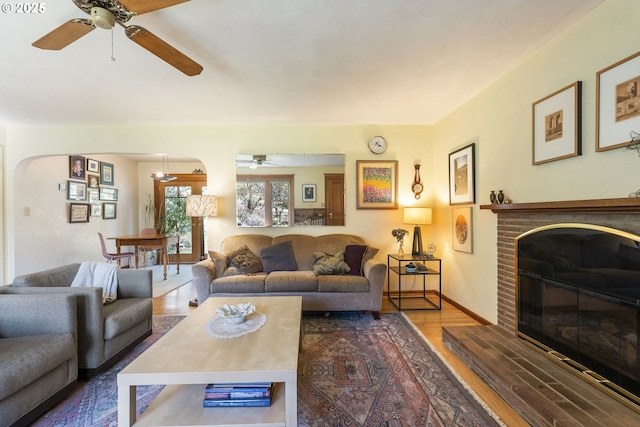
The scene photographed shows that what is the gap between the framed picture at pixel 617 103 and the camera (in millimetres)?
1547

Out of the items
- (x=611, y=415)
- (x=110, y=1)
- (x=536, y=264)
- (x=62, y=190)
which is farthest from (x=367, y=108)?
(x=62, y=190)

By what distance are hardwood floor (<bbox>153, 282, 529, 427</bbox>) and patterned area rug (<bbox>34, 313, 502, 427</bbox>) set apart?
3.7 inches

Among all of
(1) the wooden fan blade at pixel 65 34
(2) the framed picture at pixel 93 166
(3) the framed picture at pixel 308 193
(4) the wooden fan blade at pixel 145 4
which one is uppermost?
(4) the wooden fan blade at pixel 145 4

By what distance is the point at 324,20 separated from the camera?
1.82 m

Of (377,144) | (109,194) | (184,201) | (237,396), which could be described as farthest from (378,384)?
(109,194)

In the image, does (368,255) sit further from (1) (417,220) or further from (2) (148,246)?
(2) (148,246)

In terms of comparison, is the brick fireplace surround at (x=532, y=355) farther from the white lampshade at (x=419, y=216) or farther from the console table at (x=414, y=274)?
the white lampshade at (x=419, y=216)

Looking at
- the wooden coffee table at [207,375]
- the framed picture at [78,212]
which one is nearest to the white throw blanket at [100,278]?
the wooden coffee table at [207,375]

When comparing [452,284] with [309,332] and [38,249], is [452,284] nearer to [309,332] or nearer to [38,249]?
[309,332]

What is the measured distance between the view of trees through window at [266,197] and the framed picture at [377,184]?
3.40ft

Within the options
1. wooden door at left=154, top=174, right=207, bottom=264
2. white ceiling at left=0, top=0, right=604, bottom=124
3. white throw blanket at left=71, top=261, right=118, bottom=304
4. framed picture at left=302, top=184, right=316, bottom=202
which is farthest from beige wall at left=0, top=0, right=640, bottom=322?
wooden door at left=154, top=174, right=207, bottom=264

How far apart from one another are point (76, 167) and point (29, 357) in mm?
4920

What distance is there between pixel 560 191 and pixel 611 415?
139cm

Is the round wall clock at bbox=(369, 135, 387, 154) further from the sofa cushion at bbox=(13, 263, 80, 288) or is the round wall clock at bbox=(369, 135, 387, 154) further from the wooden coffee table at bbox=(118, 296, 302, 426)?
the sofa cushion at bbox=(13, 263, 80, 288)
